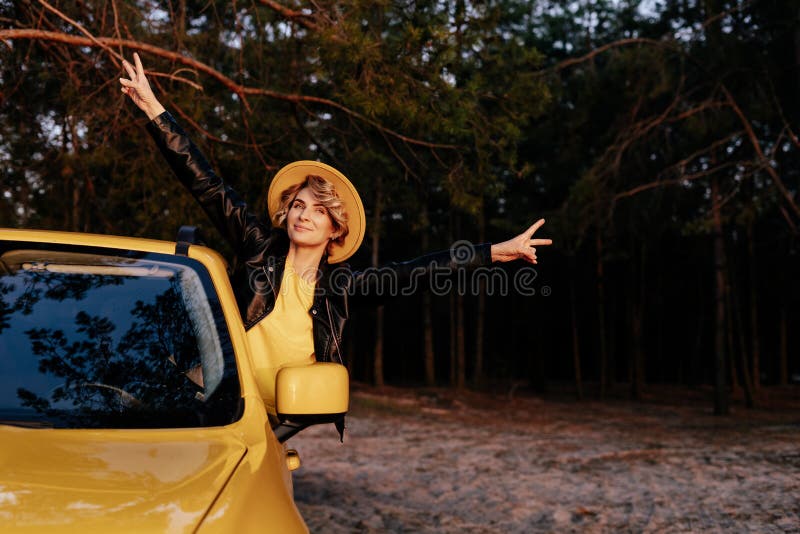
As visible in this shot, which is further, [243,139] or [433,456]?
[433,456]

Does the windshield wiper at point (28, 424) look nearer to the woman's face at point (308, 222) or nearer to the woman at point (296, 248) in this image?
the woman at point (296, 248)

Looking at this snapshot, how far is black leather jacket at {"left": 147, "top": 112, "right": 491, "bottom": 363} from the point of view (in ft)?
10.5

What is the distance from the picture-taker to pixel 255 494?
5.91 feet

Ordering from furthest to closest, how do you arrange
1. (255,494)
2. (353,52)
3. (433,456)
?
(433,456), (353,52), (255,494)

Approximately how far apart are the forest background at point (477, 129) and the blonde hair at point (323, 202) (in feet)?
7.82

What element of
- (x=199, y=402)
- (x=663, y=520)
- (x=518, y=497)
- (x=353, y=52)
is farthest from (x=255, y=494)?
(x=518, y=497)

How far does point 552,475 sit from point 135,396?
7614mm

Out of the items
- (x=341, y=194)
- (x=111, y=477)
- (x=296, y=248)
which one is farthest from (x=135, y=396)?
(x=341, y=194)

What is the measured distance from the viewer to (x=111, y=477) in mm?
1659

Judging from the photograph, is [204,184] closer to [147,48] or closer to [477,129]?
[147,48]

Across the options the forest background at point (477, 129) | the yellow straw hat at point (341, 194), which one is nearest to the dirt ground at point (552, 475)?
the forest background at point (477, 129)

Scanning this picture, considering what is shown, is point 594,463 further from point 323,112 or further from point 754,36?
point 754,36

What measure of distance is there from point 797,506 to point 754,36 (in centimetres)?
1075

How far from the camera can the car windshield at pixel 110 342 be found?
79.9 inches
